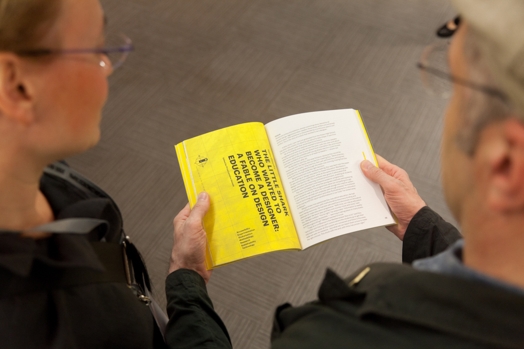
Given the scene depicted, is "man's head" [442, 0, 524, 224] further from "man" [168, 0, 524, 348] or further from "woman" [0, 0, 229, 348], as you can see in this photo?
"woman" [0, 0, 229, 348]

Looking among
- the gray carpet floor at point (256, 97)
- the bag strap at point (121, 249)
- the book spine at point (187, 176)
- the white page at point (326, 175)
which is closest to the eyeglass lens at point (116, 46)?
the bag strap at point (121, 249)

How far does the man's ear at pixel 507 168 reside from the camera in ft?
1.66

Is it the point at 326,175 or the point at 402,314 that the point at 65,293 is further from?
the point at 326,175

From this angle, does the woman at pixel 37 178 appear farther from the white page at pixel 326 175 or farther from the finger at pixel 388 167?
the finger at pixel 388 167

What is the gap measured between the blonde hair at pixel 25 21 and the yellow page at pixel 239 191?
23.7 inches

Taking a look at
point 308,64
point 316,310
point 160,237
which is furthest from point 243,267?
point 308,64

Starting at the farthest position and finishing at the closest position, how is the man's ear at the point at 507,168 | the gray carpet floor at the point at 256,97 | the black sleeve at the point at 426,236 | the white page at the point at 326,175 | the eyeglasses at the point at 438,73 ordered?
the gray carpet floor at the point at 256,97, the white page at the point at 326,175, the black sleeve at the point at 426,236, the eyeglasses at the point at 438,73, the man's ear at the point at 507,168

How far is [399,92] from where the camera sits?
7.29ft

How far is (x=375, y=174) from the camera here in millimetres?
1131

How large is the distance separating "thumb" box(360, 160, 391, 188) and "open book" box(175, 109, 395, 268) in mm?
15

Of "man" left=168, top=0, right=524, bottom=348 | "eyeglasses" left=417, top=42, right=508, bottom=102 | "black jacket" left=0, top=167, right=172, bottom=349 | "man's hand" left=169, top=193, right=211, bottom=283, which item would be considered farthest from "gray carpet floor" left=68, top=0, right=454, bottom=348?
"eyeglasses" left=417, top=42, right=508, bottom=102

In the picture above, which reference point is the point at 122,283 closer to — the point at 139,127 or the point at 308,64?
the point at 139,127

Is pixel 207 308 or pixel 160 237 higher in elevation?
pixel 207 308

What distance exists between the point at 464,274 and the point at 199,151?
0.75m
